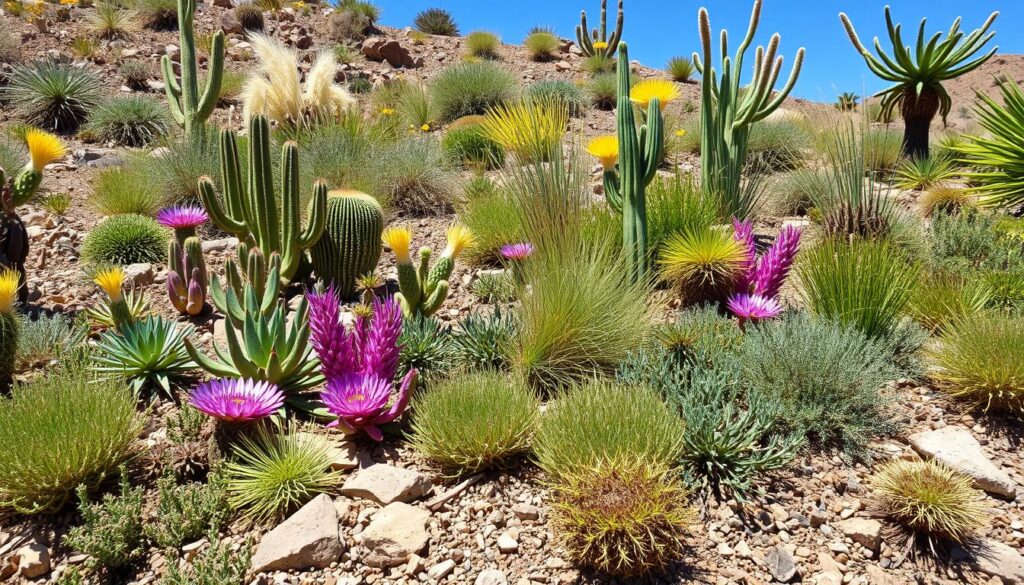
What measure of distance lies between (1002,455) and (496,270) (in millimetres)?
3516

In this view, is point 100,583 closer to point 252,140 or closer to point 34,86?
point 252,140

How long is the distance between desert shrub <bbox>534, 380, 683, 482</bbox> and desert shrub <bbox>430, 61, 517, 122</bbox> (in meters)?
10.2

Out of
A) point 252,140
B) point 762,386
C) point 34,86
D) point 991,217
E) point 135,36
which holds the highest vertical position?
point 135,36

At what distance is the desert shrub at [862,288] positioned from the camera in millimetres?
3797

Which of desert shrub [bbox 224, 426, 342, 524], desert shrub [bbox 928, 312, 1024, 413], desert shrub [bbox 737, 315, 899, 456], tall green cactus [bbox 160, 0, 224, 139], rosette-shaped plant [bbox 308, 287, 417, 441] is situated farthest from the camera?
tall green cactus [bbox 160, 0, 224, 139]

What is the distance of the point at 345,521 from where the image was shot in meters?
2.59

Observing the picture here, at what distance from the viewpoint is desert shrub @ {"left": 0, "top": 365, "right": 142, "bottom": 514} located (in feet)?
8.30

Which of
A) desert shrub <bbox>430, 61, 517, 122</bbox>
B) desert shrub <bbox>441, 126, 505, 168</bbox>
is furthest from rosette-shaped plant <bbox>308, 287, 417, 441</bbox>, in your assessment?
desert shrub <bbox>430, 61, 517, 122</bbox>

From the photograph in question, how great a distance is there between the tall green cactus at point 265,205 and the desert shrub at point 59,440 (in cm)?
154

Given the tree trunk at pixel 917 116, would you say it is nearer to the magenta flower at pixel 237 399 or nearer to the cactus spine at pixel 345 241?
the cactus spine at pixel 345 241

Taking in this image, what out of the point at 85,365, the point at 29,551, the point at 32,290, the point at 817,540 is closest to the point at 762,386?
the point at 817,540

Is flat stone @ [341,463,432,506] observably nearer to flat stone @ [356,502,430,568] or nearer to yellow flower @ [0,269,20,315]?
flat stone @ [356,502,430,568]

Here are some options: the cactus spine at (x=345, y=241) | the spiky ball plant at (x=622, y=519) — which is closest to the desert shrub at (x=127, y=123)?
the cactus spine at (x=345, y=241)

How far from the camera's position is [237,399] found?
2.83 meters
